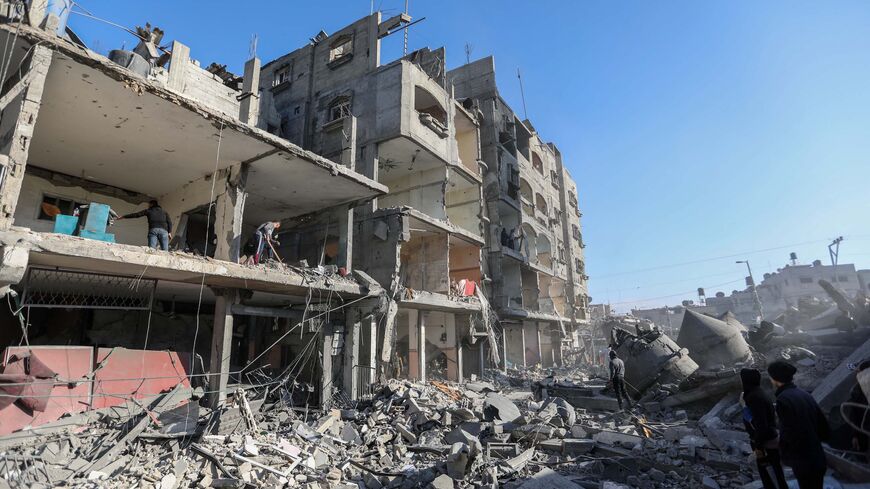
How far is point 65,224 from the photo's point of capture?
23.7 ft

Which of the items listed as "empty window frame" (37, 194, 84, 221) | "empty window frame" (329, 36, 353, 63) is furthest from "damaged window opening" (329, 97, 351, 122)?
"empty window frame" (37, 194, 84, 221)

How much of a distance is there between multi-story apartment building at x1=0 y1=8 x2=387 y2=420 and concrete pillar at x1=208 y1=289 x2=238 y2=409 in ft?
0.12

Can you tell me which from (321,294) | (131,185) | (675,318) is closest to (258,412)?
(321,294)

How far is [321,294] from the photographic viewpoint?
475 inches

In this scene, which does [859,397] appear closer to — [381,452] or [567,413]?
[567,413]

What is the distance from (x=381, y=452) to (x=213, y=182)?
8.05m

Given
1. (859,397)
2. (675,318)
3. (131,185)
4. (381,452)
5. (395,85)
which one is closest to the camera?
(859,397)

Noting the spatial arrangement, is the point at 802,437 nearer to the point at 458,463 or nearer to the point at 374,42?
the point at 458,463

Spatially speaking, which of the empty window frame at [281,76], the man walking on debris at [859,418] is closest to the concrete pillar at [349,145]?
the empty window frame at [281,76]

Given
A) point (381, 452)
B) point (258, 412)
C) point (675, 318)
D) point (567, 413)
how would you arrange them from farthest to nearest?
point (675, 318) < point (567, 413) < point (258, 412) < point (381, 452)

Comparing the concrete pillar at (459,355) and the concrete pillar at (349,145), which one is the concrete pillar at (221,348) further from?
the concrete pillar at (459,355)

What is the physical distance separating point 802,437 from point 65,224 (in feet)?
36.8

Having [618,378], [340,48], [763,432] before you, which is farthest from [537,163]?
[763,432]

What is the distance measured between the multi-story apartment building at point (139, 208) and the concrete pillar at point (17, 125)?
20 mm
